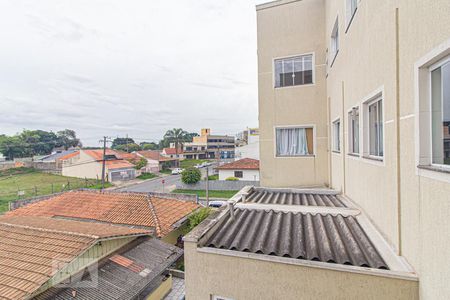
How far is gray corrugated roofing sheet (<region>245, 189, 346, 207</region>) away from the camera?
522 cm

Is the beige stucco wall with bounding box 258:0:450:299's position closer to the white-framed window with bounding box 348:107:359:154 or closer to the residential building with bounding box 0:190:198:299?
the white-framed window with bounding box 348:107:359:154

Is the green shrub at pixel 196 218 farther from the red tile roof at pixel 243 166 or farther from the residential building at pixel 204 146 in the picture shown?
the residential building at pixel 204 146

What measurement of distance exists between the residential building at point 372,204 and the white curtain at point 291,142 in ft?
7.75

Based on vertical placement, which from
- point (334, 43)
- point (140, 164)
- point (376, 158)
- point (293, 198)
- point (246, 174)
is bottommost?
point (246, 174)

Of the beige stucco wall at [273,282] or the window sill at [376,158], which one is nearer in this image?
the beige stucco wall at [273,282]

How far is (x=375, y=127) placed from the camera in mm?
3662

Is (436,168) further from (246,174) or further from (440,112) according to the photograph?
(246,174)

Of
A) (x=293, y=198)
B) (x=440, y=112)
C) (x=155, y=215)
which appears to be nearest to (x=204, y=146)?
(x=155, y=215)

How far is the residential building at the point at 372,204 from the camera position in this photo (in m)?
1.91

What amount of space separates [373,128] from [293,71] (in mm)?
5193

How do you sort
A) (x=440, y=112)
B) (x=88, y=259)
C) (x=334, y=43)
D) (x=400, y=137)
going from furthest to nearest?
(x=88, y=259), (x=334, y=43), (x=400, y=137), (x=440, y=112)

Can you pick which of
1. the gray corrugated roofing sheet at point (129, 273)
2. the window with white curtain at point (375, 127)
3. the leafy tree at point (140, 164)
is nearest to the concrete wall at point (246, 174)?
the gray corrugated roofing sheet at point (129, 273)

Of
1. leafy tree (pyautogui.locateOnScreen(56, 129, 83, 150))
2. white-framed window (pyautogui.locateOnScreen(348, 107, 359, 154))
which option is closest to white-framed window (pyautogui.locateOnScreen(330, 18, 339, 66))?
white-framed window (pyautogui.locateOnScreen(348, 107, 359, 154))

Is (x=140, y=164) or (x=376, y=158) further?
(x=140, y=164)
